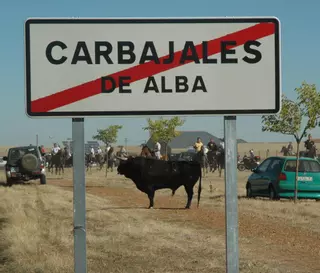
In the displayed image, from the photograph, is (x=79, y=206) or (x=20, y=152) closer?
(x=79, y=206)

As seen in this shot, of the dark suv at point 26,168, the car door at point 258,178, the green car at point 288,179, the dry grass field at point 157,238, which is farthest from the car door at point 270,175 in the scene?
the dark suv at point 26,168

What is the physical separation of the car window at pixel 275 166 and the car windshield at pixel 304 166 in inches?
9.0

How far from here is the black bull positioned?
1805 centimetres

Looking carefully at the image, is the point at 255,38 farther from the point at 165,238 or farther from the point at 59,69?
the point at 165,238

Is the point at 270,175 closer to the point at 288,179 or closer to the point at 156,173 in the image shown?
the point at 288,179

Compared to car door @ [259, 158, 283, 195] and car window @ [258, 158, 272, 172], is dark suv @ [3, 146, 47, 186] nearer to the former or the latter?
car window @ [258, 158, 272, 172]

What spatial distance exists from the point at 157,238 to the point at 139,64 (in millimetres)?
7270

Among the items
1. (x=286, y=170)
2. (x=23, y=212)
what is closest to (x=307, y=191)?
(x=286, y=170)

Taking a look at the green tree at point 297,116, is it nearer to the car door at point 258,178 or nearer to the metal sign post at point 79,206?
the car door at point 258,178

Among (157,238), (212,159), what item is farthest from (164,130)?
(157,238)

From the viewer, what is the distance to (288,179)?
21359 millimetres

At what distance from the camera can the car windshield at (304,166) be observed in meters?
21.6

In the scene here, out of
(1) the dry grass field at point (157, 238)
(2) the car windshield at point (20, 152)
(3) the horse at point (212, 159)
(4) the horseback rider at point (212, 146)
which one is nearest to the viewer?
(1) the dry grass field at point (157, 238)

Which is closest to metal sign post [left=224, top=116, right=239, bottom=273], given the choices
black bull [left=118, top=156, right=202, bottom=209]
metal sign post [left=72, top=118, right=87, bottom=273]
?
metal sign post [left=72, top=118, right=87, bottom=273]
